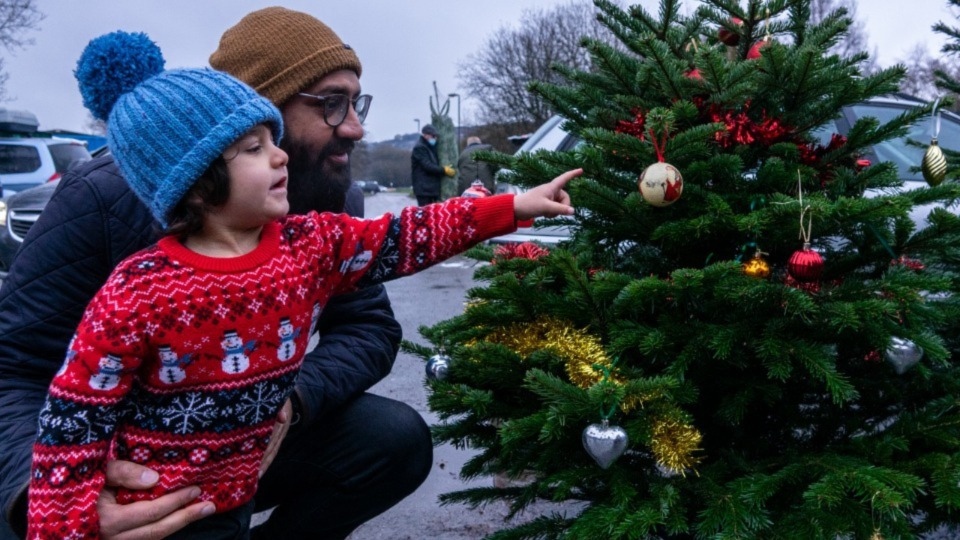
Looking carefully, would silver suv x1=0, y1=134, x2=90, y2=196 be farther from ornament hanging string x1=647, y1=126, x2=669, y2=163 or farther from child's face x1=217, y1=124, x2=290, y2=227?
ornament hanging string x1=647, y1=126, x2=669, y2=163

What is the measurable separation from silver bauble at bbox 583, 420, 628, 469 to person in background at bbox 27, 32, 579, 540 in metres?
0.49

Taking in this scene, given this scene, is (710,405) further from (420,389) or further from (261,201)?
(420,389)

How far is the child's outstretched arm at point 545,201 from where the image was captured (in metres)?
1.85

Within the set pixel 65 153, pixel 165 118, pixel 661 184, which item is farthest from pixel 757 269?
pixel 65 153

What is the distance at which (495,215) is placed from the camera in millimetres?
1924

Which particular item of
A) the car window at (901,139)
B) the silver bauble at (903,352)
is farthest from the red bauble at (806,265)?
the car window at (901,139)

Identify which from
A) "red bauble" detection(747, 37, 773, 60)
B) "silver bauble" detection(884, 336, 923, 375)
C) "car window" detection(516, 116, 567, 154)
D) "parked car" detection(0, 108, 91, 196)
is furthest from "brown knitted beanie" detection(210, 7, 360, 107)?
"parked car" detection(0, 108, 91, 196)

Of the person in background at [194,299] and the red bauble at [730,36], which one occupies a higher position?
the red bauble at [730,36]

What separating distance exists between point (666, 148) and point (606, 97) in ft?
1.39

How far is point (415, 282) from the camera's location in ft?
32.6

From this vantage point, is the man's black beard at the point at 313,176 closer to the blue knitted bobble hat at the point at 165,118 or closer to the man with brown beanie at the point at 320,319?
the man with brown beanie at the point at 320,319

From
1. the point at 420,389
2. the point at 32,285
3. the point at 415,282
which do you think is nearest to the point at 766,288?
the point at 32,285

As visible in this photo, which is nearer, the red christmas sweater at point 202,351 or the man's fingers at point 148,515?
the red christmas sweater at point 202,351

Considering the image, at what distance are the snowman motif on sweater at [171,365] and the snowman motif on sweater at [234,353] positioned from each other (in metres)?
0.07
